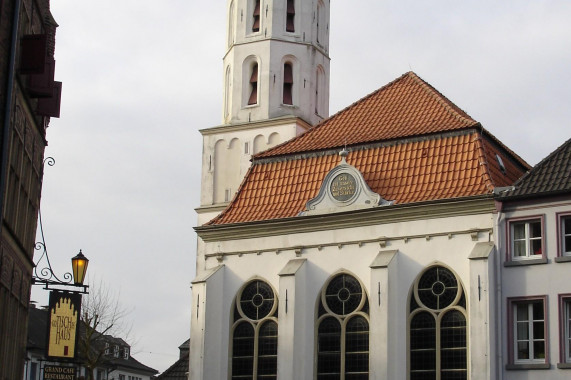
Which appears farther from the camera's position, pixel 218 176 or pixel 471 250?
pixel 218 176

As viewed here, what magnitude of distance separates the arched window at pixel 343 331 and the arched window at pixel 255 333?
170cm

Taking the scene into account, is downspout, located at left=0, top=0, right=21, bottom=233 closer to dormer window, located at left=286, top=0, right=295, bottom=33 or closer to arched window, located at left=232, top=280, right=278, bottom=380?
arched window, located at left=232, top=280, right=278, bottom=380

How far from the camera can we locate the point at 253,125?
49688mm

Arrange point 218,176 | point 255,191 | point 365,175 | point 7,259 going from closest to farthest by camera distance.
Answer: point 7,259
point 365,175
point 255,191
point 218,176

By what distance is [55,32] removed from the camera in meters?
29.4

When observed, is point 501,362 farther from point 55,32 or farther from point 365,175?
point 55,32

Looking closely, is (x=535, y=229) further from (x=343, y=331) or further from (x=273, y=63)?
(x=273, y=63)

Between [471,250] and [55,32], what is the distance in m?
13.6

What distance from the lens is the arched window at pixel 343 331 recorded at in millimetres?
32688

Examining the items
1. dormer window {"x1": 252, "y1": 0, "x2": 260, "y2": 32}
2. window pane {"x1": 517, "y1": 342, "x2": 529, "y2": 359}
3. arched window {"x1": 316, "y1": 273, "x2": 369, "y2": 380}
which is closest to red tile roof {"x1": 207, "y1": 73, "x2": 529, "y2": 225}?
arched window {"x1": 316, "y1": 273, "x2": 369, "y2": 380}

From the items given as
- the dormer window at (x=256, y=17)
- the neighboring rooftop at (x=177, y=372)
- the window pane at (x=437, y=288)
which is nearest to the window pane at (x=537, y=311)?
the window pane at (x=437, y=288)

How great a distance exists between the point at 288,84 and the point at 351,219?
726 inches

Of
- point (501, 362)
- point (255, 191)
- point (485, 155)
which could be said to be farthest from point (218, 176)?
point (501, 362)

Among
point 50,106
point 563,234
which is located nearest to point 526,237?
point 563,234
